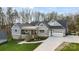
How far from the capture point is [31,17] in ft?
5.98

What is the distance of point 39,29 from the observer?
71.3 inches

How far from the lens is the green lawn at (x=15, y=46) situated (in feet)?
5.90

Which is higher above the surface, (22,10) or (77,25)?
(22,10)

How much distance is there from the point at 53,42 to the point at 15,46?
34cm

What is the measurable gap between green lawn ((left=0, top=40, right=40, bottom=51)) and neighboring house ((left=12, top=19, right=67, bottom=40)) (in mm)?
Answer: 64

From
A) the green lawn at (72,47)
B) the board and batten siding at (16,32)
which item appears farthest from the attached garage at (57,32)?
the board and batten siding at (16,32)

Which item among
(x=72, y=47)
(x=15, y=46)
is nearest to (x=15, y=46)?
(x=15, y=46)

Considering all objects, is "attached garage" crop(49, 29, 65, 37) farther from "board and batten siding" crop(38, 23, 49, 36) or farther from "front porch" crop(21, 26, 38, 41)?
"front porch" crop(21, 26, 38, 41)

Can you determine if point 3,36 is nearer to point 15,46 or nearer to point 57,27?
point 15,46

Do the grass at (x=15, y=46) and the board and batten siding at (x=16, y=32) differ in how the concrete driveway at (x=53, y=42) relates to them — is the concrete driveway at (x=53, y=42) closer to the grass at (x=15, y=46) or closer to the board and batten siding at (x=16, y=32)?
the grass at (x=15, y=46)
